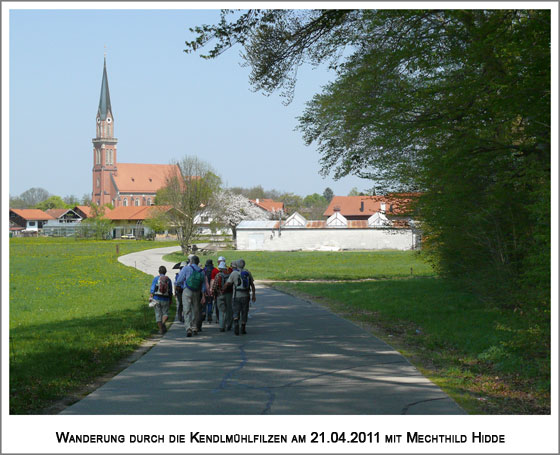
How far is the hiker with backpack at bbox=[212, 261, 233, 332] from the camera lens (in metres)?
15.2

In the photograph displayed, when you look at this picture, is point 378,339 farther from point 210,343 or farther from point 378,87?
point 378,87

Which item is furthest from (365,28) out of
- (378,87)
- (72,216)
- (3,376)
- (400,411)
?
(72,216)

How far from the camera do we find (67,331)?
14.6m

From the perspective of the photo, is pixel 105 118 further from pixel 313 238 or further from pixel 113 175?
pixel 313 238

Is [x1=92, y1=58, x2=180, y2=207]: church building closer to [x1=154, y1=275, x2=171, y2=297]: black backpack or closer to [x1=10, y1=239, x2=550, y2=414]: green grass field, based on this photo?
[x1=10, y1=239, x2=550, y2=414]: green grass field

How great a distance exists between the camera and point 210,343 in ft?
43.7

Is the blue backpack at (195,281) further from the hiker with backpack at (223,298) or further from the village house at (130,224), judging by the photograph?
the village house at (130,224)

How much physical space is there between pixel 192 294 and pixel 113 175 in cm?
15848

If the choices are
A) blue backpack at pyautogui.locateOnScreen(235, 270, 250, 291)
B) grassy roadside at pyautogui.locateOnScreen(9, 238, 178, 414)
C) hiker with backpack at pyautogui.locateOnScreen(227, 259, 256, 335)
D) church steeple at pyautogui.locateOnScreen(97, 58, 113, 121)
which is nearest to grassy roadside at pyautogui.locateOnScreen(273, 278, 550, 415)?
hiker with backpack at pyautogui.locateOnScreen(227, 259, 256, 335)

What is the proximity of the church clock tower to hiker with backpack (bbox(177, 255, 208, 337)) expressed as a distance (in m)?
155

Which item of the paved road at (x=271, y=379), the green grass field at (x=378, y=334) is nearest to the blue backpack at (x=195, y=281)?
the paved road at (x=271, y=379)

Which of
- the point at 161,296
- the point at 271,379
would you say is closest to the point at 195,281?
the point at 161,296

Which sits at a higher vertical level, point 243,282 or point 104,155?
point 104,155

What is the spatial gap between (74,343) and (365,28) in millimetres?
9107
